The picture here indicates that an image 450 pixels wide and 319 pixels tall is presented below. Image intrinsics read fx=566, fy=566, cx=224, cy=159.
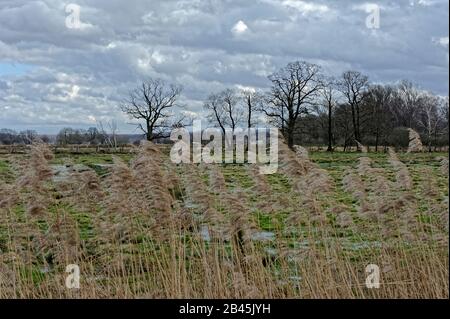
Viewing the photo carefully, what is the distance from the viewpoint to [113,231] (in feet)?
24.5

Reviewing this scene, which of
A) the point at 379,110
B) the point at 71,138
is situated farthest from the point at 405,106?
the point at 71,138

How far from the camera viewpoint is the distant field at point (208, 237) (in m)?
6.85

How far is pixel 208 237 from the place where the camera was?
7.88 m

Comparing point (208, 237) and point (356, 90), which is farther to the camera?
point (356, 90)

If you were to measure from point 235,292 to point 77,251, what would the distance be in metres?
2.18

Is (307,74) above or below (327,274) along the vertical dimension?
above

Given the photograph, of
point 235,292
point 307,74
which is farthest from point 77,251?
point 307,74

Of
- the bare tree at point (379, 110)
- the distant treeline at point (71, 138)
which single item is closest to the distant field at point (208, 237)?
the distant treeline at point (71, 138)

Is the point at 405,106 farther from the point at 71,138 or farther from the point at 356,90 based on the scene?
the point at 71,138

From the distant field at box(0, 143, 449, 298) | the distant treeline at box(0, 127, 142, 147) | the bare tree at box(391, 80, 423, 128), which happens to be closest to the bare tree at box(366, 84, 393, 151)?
the bare tree at box(391, 80, 423, 128)

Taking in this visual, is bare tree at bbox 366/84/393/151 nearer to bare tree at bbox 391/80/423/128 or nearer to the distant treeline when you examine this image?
bare tree at bbox 391/80/423/128

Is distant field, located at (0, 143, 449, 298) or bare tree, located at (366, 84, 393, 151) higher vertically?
bare tree, located at (366, 84, 393, 151)

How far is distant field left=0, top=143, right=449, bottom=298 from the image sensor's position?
685cm
